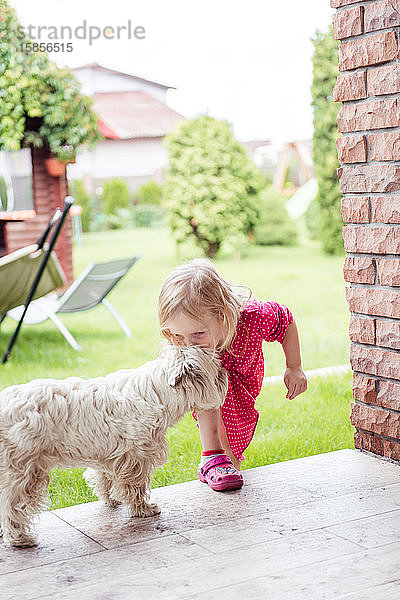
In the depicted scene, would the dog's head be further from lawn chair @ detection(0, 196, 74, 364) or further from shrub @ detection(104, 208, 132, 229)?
shrub @ detection(104, 208, 132, 229)

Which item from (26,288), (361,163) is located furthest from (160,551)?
(26,288)

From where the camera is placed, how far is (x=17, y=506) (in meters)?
1.61

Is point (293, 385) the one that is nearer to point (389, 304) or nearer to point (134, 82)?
point (389, 304)

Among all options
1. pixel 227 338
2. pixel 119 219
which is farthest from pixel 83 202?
pixel 227 338

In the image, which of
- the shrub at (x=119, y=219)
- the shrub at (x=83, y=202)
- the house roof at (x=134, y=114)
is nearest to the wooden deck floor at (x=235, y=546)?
the shrub at (x=83, y=202)

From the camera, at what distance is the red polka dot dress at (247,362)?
2043 mm

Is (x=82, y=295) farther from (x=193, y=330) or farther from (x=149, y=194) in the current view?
(x=149, y=194)

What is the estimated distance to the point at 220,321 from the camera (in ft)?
6.22

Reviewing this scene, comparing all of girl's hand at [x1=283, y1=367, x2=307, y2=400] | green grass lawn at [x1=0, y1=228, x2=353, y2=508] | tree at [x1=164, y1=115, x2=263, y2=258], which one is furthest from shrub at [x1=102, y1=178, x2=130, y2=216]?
girl's hand at [x1=283, y1=367, x2=307, y2=400]

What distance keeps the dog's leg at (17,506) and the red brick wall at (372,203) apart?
96 centimetres

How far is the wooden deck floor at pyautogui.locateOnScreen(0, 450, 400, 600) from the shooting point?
138 centimetres

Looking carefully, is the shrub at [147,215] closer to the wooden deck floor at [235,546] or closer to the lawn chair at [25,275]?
the lawn chair at [25,275]

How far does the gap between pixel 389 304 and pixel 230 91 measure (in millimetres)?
11705

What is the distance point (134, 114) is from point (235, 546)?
495 inches
